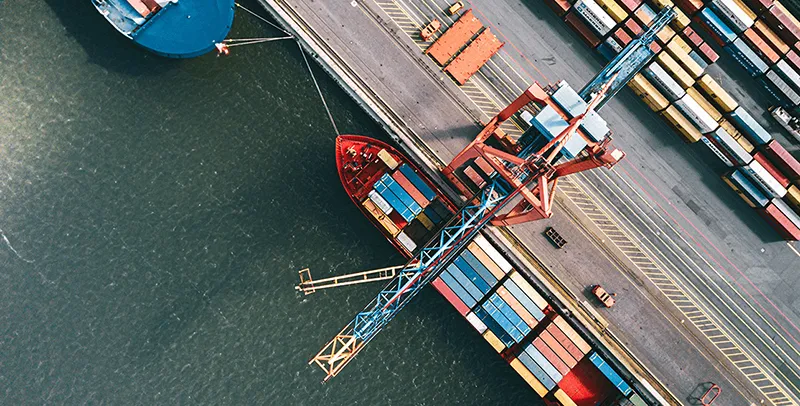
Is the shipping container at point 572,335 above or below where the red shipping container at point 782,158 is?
below

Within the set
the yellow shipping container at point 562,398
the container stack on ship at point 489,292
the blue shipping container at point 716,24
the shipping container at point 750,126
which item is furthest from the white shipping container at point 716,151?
the yellow shipping container at point 562,398

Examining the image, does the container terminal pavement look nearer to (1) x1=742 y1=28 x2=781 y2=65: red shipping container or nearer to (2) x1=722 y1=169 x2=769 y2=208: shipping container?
(2) x1=722 y1=169 x2=769 y2=208: shipping container

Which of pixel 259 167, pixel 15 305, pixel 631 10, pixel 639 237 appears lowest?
A: pixel 15 305

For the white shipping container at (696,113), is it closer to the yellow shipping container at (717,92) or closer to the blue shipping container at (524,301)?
the yellow shipping container at (717,92)

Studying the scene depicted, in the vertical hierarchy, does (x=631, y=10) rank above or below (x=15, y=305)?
above

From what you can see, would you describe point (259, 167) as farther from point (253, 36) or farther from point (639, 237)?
point (639, 237)

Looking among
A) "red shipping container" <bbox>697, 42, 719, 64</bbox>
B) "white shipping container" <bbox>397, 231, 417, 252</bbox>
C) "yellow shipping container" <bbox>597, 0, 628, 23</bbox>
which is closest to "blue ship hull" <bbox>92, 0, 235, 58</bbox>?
"white shipping container" <bbox>397, 231, 417, 252</bbox>

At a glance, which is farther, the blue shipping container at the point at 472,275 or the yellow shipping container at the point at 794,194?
the yellow shipping container at the point at 794,194

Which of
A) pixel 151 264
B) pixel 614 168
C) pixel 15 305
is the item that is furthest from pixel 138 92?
pixel 614 168
